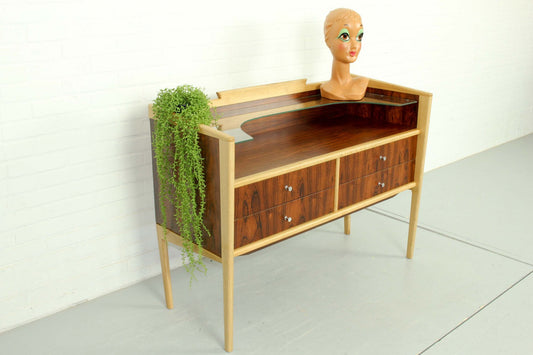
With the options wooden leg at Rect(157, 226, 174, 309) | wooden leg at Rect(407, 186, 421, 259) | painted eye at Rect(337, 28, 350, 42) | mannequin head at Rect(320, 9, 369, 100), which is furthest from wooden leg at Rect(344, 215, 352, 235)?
wooden leg at Rect(157, 226, 174, 309)

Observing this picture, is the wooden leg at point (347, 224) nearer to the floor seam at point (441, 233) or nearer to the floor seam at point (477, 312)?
the floor seam at point (441, 233)

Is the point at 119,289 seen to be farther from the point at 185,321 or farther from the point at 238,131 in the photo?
the point at 238,131

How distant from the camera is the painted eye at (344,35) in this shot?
2.71 metres

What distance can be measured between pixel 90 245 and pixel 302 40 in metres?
1.60

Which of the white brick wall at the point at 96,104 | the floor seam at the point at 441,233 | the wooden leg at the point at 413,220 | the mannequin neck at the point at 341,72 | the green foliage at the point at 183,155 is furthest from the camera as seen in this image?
the floor seam at the point at 441,233

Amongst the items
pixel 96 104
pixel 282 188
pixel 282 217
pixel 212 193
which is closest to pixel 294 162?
pixel 282 188

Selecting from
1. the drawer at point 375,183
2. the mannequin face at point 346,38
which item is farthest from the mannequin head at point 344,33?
the drawer at point 375,183

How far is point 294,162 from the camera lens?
229 cm

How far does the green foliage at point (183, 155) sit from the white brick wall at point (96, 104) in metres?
0.31

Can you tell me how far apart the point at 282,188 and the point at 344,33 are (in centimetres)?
93

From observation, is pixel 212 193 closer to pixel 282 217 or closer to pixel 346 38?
pixel 282 217

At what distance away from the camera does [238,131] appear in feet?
7.39

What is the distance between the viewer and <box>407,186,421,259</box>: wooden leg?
297 cm

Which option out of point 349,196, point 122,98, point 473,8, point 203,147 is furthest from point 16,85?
point 473,8
